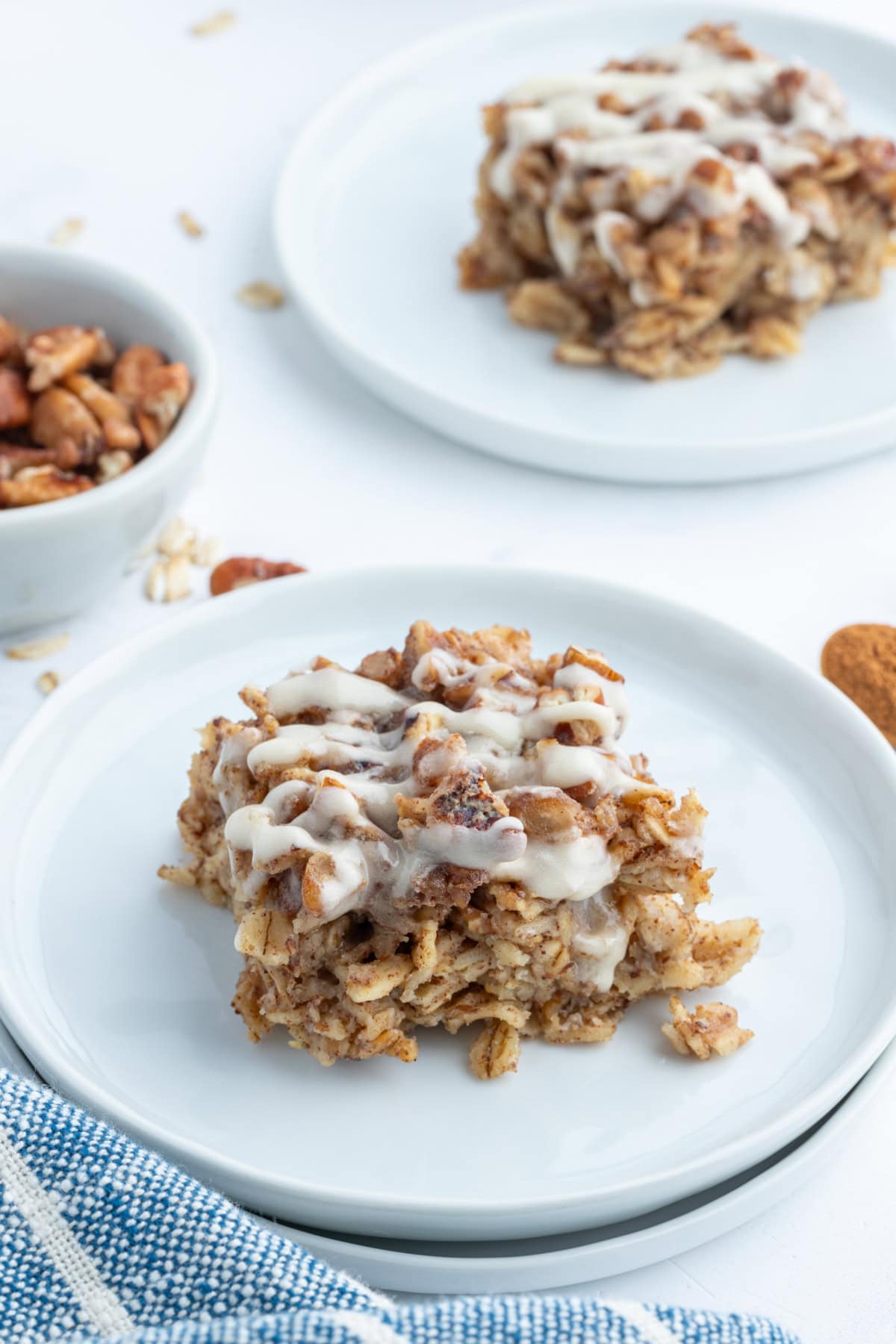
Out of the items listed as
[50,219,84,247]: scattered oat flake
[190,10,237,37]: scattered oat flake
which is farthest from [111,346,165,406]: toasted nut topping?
[190,10,237,37]: scattered oat flake

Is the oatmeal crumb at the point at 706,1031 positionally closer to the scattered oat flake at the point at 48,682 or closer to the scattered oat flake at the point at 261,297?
the scattered oat flake at the point at 48,682

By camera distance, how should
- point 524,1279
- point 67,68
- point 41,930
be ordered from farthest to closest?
1. point 67,68
2. point 41,930
3. point 524,1279

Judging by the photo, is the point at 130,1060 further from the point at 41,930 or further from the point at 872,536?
the point at 872,536

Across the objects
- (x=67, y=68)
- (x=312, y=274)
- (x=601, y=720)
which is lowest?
(x=67, y=68)

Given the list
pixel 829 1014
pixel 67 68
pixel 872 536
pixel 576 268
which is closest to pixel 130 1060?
pixel 829 1014

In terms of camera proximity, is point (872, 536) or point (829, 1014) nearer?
point (829, 1014)

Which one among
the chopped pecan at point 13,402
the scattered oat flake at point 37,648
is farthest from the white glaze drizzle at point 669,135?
the scattered oat flake at point 37,648
